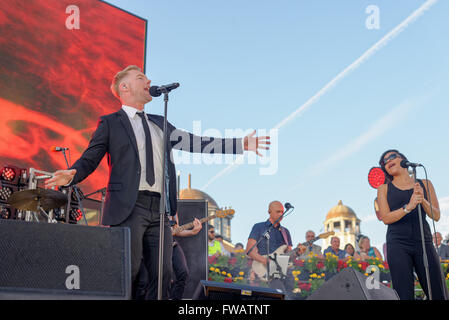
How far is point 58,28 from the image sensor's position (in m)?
14.0

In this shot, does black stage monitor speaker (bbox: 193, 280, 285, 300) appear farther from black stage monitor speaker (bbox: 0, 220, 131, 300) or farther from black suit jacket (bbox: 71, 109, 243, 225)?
black stage monitor speaker (bbox: 0, 220, 131, 300)

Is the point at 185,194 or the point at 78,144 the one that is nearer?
the point at 78,144

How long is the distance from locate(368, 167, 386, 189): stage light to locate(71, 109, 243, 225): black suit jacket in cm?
267

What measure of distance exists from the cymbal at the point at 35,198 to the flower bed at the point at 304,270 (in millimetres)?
2726

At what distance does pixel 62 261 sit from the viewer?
2.52 m

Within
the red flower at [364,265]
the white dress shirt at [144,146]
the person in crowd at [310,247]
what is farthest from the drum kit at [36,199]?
the red flower at [364,265]

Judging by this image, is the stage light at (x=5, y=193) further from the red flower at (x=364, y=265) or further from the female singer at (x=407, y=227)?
the female singer at (x=407, y=227)

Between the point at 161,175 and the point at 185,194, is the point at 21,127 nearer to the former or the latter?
the point at 161,175

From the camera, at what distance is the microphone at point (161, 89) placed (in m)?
3.80

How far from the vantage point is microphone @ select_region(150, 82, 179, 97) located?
3801mm

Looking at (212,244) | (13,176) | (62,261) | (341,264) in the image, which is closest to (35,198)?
(13,176)

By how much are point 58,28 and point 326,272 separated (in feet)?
35.5

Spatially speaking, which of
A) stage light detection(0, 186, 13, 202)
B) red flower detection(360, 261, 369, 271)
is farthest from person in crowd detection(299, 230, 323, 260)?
stage light detection(0, 186, 13, 202)
